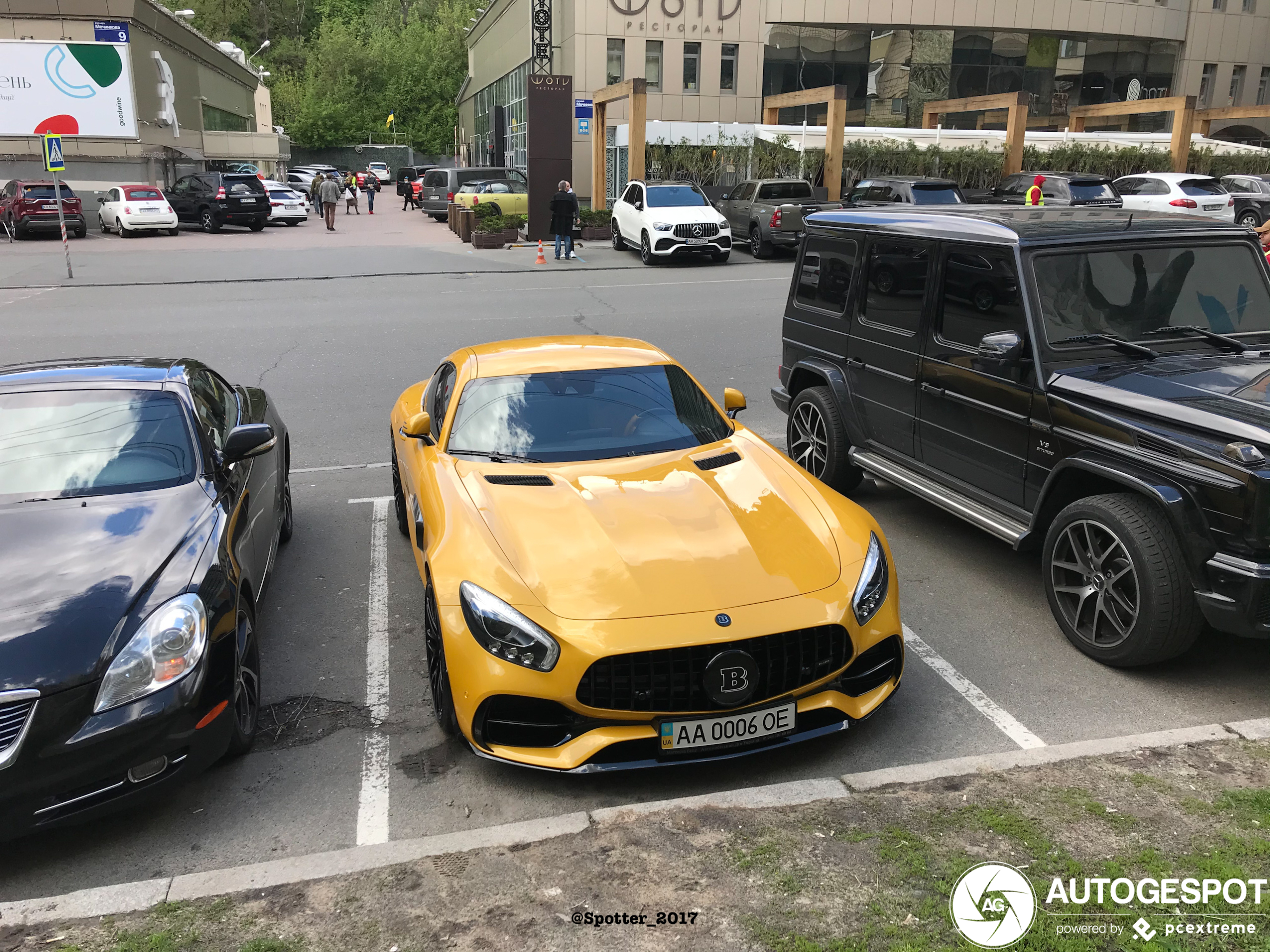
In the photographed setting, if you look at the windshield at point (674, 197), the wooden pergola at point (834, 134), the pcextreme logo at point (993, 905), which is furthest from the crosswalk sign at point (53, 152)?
the pcextreme logo at point (993, 905)

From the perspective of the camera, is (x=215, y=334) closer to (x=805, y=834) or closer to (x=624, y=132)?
(x=805, y=834)

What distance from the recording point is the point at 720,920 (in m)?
3.04

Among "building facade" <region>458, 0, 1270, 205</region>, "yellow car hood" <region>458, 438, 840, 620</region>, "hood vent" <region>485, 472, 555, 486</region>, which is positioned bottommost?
"yellow car hood" <region>458, 438, 840, 620</region>

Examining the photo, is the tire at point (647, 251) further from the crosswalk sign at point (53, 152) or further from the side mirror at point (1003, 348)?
the side mirror at point (1003, 348)

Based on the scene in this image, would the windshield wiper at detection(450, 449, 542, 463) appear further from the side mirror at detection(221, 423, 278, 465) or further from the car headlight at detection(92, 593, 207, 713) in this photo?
the car headlight at detection(92, 593, 207, 713)

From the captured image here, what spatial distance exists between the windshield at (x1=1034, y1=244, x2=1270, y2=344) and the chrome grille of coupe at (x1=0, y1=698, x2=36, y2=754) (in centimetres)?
480

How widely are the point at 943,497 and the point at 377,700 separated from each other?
132 inches

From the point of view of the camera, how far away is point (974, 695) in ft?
15.3

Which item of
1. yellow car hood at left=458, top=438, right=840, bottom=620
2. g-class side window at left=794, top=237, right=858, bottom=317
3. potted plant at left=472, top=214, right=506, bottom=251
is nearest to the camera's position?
yellow car hood at left=458, top=438, right=840, bottom=620

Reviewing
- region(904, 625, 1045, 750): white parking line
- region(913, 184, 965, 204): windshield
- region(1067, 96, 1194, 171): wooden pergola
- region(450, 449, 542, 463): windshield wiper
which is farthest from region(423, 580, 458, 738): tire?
region(1067, 96, 1194, 171): wooden pergola

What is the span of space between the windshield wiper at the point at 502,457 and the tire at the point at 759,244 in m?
20.7

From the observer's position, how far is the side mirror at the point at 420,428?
541 cm

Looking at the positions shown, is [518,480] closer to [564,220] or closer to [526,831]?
[526,831]

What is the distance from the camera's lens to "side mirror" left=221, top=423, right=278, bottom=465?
503 centimetres
